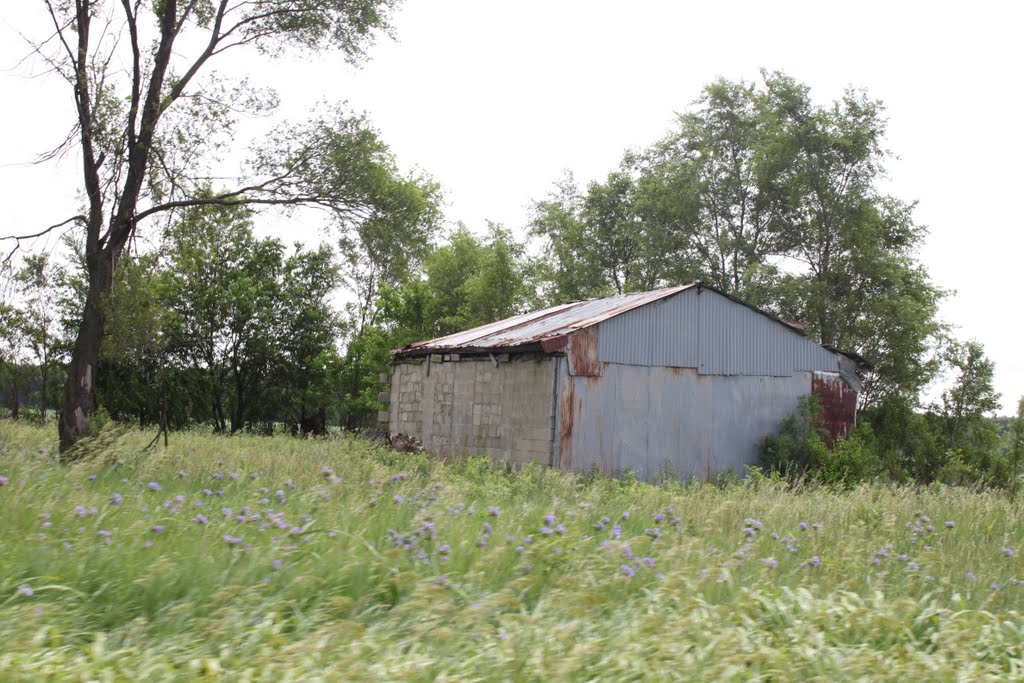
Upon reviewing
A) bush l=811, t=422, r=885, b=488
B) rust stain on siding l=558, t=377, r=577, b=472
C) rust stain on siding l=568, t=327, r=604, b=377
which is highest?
rust stain on siding l=568, t=327, r=604, b=377

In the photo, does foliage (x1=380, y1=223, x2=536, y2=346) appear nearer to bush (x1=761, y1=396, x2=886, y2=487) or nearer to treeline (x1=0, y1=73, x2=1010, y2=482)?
→ treeline (x1=0, y1=73, x2=1010, y2=482)

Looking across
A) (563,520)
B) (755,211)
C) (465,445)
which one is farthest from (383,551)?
(755,211)

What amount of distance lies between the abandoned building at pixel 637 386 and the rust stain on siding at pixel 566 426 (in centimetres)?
2

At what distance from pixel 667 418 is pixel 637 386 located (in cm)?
100

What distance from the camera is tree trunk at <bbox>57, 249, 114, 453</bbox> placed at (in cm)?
1486

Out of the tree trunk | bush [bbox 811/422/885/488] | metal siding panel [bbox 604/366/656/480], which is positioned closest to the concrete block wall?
metal siding panel [bbox 604/366/656/480]

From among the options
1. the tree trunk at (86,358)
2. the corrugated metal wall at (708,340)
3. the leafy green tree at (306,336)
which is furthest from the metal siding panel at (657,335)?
the leafy green tree at (306,336)

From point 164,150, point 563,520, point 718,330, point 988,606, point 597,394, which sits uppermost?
point 164,150

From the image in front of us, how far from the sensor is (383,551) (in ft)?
17.7

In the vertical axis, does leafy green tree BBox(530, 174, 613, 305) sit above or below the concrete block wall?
above

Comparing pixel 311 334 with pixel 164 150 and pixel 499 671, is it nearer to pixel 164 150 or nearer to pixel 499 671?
pixel 164 150

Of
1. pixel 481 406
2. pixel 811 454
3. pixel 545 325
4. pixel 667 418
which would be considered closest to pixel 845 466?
pixel 811 454

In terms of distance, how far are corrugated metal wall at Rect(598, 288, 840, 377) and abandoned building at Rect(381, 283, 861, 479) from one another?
3 cm

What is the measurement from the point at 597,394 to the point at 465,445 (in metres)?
3.73
